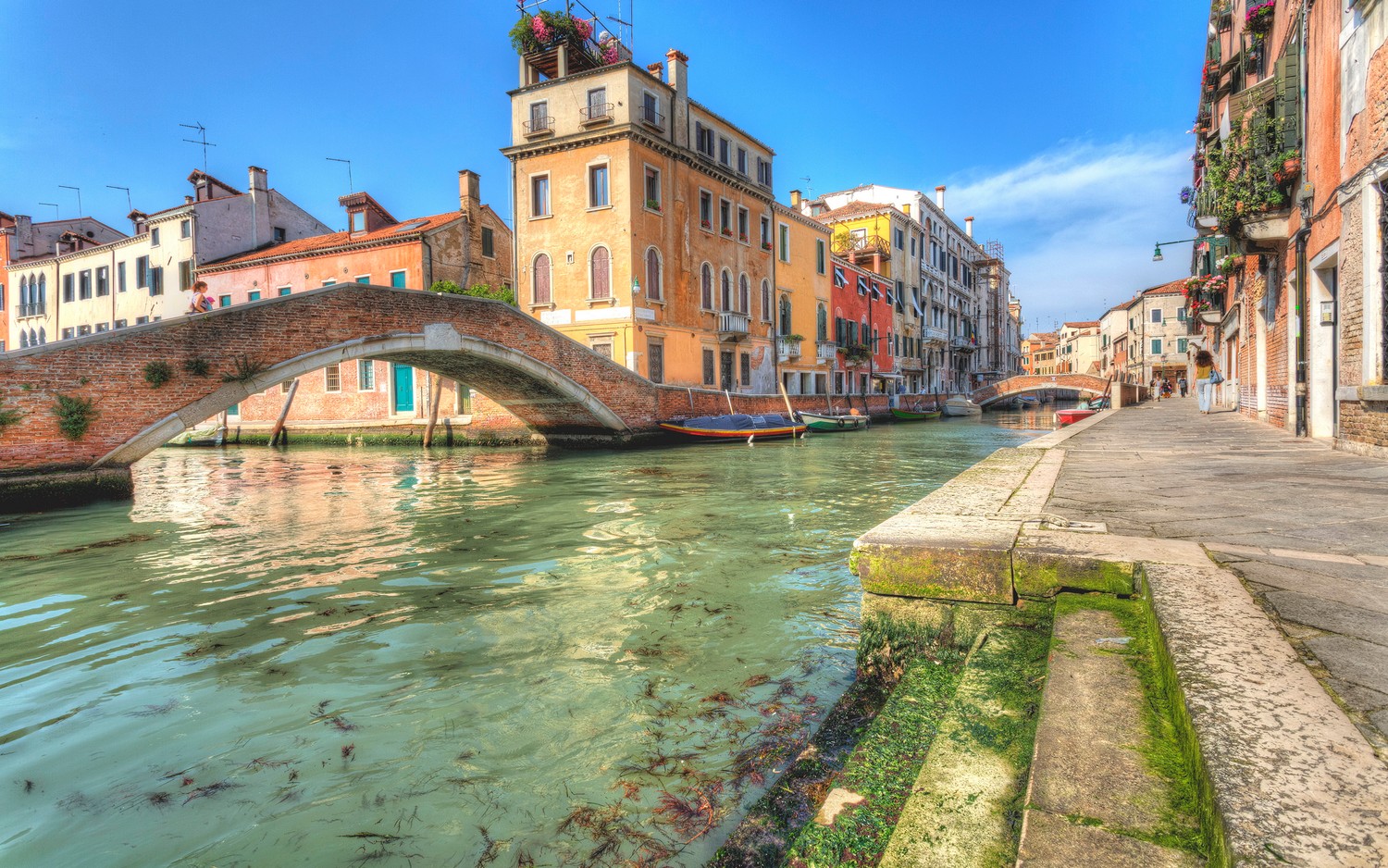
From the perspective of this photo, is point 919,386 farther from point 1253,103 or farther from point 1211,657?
point 1211,657

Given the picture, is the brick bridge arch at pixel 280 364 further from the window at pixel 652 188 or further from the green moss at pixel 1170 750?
the green moss at pixel 1170 750

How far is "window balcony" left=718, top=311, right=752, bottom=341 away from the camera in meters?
21.9

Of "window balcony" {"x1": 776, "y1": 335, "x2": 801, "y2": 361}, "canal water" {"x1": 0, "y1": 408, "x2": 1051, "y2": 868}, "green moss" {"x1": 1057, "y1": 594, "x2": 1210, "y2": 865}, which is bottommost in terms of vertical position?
"canal water" {"x1": 0, "y1": 408, "x2": 1051, "y2": 868}

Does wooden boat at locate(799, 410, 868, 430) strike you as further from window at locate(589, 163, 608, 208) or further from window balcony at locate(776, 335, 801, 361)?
window at locate(589, 163, 608, 208)

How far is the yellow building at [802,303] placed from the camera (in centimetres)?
2556

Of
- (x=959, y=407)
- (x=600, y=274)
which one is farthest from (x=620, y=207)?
(x=959, y=407)

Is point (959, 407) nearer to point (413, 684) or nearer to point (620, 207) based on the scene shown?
point (620, 207)

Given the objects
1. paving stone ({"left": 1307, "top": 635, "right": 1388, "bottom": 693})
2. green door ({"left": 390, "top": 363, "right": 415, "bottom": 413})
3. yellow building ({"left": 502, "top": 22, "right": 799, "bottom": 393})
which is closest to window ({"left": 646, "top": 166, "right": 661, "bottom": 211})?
yellow building ({"left": 502, "top": 22, "right": 799, "bottom": 393})

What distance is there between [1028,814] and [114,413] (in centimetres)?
1117

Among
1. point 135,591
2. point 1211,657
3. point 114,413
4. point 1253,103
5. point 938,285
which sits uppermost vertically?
point 938,285

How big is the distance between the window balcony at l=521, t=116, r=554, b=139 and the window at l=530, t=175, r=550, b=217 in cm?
111

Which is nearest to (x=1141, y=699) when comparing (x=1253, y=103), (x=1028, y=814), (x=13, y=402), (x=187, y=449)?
(x=1028, y=814)

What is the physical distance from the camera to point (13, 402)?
327 inches

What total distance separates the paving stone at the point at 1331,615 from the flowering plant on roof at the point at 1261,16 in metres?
12.9
